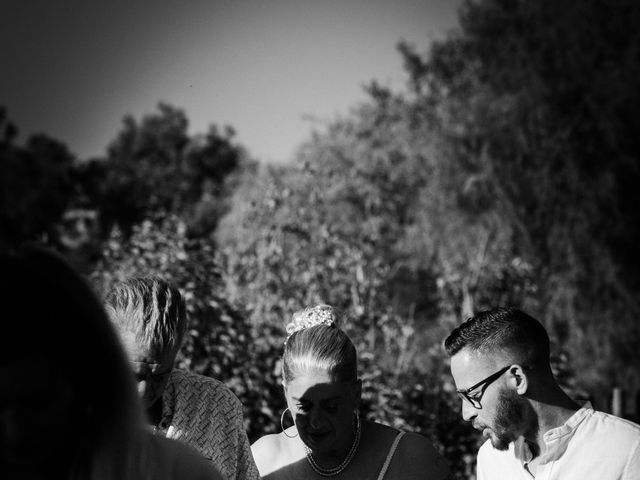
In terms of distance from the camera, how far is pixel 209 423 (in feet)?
9.38

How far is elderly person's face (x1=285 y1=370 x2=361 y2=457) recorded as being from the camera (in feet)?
10.4

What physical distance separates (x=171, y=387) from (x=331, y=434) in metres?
0.69

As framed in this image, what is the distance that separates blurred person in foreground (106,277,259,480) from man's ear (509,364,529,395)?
1006mm

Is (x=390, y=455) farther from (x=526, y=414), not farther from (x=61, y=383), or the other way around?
(x=61, y=383)

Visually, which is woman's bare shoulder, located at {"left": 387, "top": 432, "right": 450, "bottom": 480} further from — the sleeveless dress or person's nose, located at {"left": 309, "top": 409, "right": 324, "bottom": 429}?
person's nose, located at {"left": 309, "top": 409, "right": 324, "bottom": 429}

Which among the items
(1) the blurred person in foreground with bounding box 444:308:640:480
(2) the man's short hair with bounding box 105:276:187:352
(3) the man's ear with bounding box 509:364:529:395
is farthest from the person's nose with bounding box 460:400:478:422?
(2) the man's short hair with bounding box 105:276:187:352

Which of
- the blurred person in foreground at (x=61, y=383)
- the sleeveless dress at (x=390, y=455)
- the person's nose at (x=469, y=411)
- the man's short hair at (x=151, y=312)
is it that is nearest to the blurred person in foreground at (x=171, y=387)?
the man's short hair at (x=151, y=312)

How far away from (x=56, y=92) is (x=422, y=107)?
8687mm

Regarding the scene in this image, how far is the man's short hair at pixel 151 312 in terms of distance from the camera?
108 inches

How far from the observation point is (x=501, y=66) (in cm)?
1562

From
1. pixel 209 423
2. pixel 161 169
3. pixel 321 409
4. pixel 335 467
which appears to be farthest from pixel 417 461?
pixel 161 169

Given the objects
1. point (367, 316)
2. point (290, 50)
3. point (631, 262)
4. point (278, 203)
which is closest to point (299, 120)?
point (290, 50)

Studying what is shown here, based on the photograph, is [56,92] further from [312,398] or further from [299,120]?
[312,398]

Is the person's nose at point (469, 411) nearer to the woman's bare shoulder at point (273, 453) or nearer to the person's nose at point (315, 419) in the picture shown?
the person's nose at point (315, 419)
